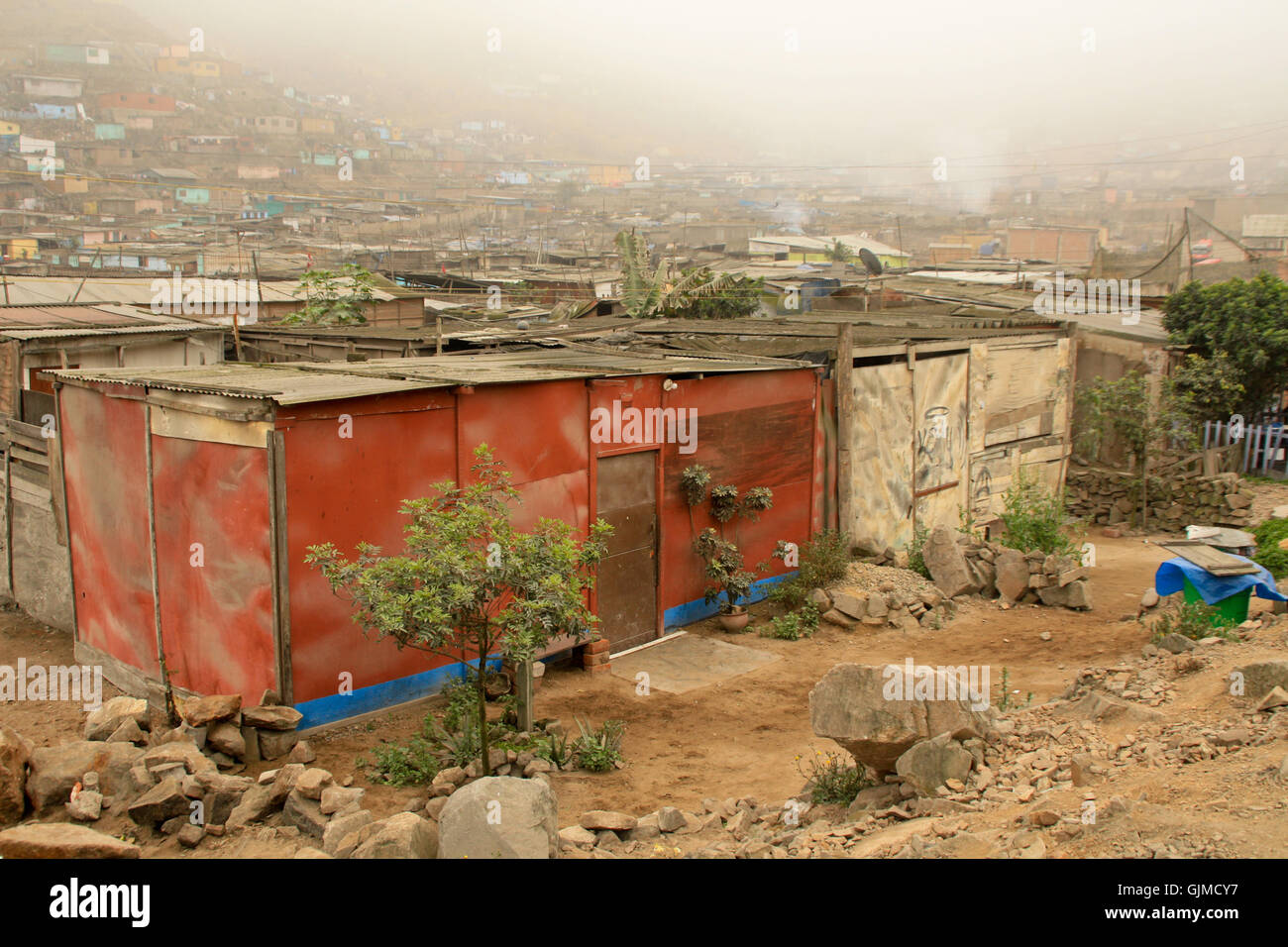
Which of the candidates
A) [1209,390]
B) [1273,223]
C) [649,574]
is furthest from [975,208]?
[649,574]

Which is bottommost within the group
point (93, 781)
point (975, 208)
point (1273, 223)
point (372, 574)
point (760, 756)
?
point (760, 756)

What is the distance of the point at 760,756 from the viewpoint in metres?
8.05

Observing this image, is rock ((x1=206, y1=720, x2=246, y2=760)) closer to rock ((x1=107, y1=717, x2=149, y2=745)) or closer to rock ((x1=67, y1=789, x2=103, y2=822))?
rock ((x1=107, y1=717, x2=149, y2=745))

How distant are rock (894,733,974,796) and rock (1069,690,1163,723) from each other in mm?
1477

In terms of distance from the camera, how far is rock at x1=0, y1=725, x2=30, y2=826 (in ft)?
19.4

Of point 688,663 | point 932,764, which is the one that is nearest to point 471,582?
point 932,764

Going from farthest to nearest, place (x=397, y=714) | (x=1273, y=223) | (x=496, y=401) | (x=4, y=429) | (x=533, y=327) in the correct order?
(x=1273, y=223)
(x=533, y=327)
(x=4, y=429)
(x=496, y=401)
(x=397, y=714)

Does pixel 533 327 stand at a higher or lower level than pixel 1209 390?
higher

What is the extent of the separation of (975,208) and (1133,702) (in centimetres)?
13507

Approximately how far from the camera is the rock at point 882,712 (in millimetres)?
6133

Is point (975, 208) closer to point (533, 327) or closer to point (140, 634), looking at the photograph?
point (533, 327)

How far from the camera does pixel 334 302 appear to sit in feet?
64.2

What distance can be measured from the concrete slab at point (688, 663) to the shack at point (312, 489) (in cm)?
31

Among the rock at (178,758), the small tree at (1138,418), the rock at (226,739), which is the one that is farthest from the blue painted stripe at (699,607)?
the small tree at (1138,418)
